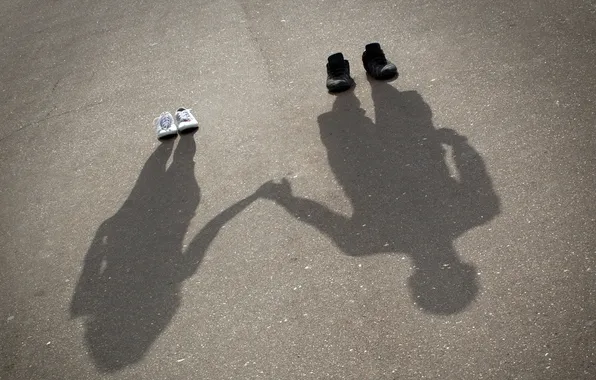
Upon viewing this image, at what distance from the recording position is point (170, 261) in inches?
245

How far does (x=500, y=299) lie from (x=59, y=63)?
318 inches

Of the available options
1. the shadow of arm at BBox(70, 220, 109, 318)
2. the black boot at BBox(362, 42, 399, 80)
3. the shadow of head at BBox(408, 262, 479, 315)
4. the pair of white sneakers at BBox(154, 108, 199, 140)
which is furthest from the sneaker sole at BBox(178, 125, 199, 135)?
the shadow of head at BBox(408, 262, 479, 315)

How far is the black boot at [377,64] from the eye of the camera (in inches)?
319

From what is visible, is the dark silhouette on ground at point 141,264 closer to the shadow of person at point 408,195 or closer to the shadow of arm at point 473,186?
the shadow of person at point 408,195

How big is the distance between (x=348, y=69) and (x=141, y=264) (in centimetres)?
Answer: 338

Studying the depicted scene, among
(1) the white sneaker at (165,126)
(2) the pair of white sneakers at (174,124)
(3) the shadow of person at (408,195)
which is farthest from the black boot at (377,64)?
(1) the white sneaker at (165,126)

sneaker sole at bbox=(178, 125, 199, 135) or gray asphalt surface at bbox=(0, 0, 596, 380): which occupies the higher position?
gray asphalt surface at bbox=(0, 0, 596, 380)

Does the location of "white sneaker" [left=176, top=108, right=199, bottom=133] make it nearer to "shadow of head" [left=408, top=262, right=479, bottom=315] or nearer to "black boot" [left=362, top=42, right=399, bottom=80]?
"black boot" [left=362, top=42, right=399, bottom=80]

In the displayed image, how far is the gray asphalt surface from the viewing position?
496 cm

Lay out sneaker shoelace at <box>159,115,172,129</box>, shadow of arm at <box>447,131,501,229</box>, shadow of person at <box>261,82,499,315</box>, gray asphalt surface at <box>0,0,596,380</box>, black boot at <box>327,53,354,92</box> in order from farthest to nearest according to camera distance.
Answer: sneaker shoelace at <box>159,115,172,129</box>
black boot at <box>327,53,354,92</box>
shadow of arm at <box>447,131,501,229</box>
shadow of person at <box>261,82,499,315</box>
gray asphalt surface at <box>0,0,596,380</box>

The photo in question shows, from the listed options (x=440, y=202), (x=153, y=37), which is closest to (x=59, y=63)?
(x=153, y=37)

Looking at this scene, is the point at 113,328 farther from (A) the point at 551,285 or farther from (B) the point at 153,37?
(B) the point at 153,37

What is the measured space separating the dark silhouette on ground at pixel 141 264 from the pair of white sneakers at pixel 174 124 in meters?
0.49

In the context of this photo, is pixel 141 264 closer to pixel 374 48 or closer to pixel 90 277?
pixel 90 277
